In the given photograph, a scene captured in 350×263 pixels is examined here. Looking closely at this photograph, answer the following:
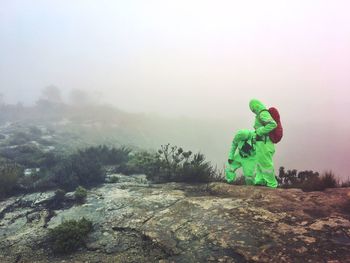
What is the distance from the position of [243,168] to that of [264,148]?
3.29ft

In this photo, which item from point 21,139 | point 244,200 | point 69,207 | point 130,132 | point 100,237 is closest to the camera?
point 100,237

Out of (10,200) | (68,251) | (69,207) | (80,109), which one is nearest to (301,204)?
(68,251)

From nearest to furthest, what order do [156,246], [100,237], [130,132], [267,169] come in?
[156,246]
[100,237]
[267,169]
[130,132]

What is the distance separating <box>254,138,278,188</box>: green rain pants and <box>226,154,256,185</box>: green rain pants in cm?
28

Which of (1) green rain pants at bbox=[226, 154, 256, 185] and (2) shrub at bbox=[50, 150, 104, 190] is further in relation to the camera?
(2) shrub at bbox=[50, 150, 104, 190]

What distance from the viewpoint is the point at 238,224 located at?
949cm

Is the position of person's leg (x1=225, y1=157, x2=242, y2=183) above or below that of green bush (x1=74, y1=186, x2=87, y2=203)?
above

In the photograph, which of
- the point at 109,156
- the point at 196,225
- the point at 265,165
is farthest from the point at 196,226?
the point at 109,156

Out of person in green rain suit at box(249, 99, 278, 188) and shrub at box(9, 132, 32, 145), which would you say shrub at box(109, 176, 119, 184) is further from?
shrub at box(9, 132, 32, 145)

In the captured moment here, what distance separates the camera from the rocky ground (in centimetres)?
834

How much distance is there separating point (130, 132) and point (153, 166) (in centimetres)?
2624

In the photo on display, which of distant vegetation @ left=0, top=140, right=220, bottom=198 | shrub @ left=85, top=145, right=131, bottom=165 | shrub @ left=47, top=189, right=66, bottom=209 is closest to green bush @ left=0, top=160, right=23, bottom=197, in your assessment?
distant vegetation @ left=0, top=140, right=220, bottom=198

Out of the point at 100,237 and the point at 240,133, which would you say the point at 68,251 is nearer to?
the point at 100,237

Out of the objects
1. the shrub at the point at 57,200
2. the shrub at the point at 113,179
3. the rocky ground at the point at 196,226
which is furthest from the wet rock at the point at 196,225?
the shrub at the point at 113,179
